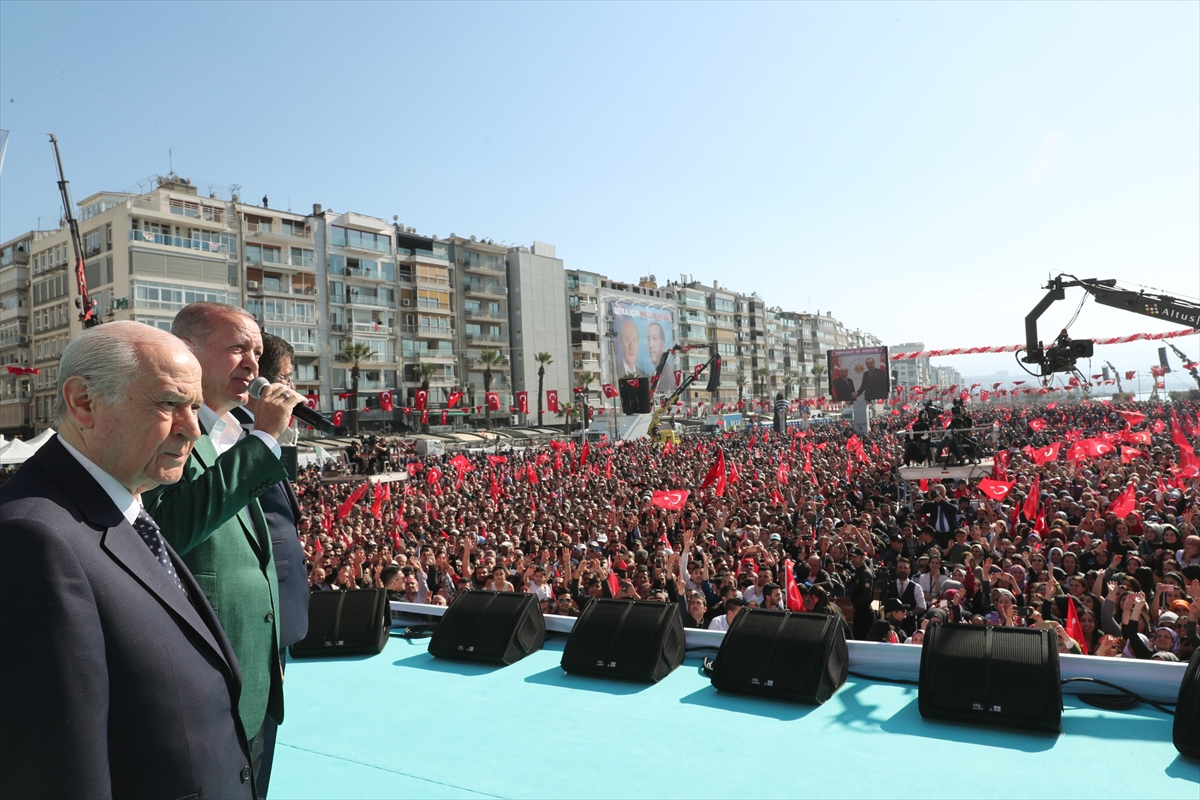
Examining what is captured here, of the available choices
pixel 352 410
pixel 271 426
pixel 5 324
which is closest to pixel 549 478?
pixel 271 426

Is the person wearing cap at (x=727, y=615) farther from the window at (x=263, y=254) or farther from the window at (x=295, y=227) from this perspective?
the window at (x=295, y=227)

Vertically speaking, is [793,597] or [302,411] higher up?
[302,411]

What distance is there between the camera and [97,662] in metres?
1.38

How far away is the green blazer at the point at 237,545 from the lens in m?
1.99

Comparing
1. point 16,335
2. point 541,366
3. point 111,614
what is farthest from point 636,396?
point 111,614

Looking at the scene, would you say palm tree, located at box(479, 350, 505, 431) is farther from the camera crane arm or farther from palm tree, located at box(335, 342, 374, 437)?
the camera crane arm

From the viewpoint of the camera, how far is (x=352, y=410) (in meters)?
52.9

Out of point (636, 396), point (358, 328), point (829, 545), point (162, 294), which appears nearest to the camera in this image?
point (829, 545)

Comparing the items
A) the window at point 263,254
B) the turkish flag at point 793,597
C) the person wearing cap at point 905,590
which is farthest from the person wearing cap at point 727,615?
the window at point 263,254

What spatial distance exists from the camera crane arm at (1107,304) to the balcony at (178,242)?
146 feet

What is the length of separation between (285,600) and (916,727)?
8.93 feet

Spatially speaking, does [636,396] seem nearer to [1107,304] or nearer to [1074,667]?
[1107,304]

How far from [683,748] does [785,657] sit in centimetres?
78

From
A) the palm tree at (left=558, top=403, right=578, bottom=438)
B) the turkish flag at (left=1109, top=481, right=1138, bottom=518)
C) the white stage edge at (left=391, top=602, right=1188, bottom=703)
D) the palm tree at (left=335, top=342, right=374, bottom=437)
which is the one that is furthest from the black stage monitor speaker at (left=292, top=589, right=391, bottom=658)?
the palm tree at (left=558, top=403, right=578, bottom=438)
